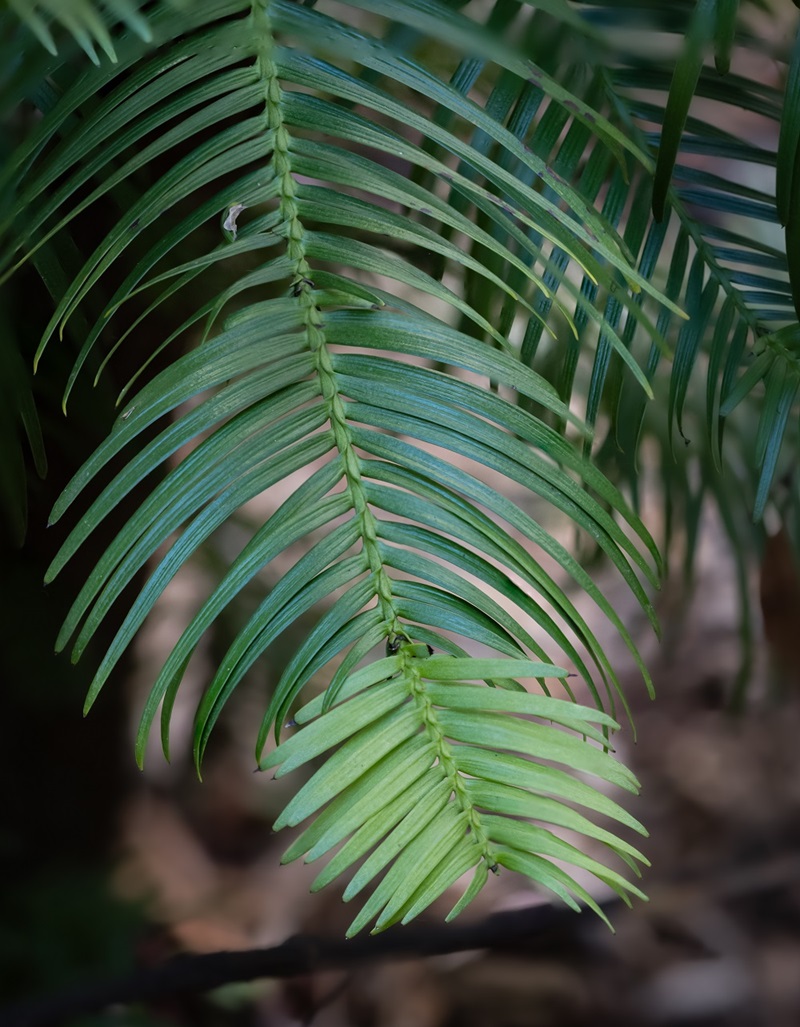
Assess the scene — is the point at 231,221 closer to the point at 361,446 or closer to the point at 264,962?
the point at 361,446

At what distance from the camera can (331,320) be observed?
265mm

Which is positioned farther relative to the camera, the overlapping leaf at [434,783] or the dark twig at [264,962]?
the dark twig at [264,962]

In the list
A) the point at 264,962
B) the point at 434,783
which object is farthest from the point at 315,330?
the point at 264,962

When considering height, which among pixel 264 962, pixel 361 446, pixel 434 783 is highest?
pixel 361 446

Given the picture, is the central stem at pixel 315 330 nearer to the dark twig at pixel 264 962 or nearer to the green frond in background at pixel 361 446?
the green frond in background at pixel 361 446

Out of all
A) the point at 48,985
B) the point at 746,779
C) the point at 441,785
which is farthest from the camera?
→ the point at 746,779

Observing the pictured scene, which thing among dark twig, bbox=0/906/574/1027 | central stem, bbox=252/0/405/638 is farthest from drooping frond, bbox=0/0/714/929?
dark twig, bbox=0/906/574/1027

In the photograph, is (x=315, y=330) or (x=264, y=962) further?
(x=264, y=962)

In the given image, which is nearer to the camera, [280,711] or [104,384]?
[280,711]

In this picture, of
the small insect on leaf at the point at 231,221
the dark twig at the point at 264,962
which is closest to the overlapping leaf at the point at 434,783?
the small insect on leaf at the point at 231,221

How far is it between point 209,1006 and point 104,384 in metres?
0.76

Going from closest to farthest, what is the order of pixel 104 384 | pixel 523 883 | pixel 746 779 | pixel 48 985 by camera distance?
1. pixel 104 384
2. pixel 48 985
3. pixel 523 883
4. pixel 746 779

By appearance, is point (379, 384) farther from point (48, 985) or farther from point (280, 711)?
point (48, 985)

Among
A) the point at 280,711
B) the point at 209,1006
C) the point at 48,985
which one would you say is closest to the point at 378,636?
the point at 280,711
